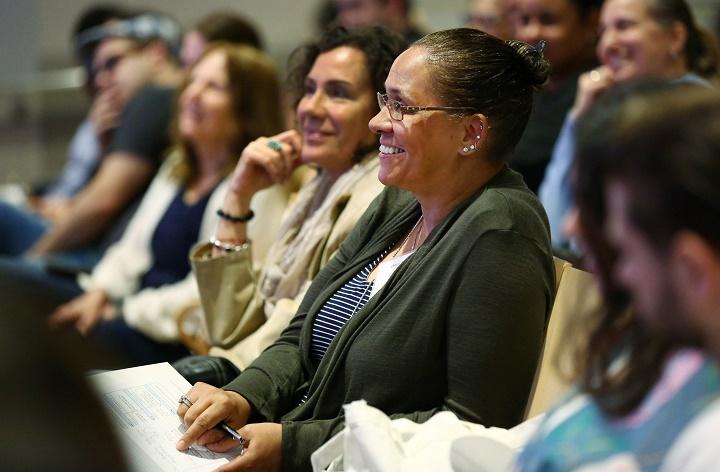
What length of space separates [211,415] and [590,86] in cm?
164

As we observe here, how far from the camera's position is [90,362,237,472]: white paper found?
5.59 ft

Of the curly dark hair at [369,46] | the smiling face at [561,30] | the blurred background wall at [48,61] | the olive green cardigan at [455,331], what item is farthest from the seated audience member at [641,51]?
the blurred background wall at [48,61]

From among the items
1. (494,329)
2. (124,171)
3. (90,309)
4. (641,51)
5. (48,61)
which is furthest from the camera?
(48,61)

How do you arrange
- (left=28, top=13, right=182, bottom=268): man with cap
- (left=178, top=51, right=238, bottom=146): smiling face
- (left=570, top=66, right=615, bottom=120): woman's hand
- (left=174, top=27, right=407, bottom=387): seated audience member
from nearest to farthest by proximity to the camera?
(left=174, top=27, right=407, bottom=387): seated audience member < (left=570, top=66, right=615, bottom=120): woman's hand < (left=178, top=51, right=238, bottom=146): smiling face < (left=28, top=13, right=182, bottom=268): man with cap

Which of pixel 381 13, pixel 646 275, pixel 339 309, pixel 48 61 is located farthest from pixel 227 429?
pixel 48 61

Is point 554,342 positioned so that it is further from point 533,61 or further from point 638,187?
point 638,187

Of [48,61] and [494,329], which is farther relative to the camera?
[48,61]

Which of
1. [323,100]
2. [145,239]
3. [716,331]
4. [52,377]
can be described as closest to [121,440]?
[52,377]

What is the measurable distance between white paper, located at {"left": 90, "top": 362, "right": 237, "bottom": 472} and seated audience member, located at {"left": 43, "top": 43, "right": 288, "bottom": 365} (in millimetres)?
979

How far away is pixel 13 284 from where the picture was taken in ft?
2.74

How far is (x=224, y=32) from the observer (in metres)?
3.80

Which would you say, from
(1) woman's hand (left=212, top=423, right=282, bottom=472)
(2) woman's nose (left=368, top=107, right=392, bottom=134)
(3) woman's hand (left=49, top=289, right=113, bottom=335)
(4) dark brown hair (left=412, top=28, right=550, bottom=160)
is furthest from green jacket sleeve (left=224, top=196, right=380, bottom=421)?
(3) woman's hand (left=49, top=289, right=113, bottom=335)

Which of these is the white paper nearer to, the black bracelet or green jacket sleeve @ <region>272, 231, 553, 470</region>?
green jacket sleeve @ <region>272, 231, 553, 470</region>

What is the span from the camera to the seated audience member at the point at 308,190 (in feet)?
7.47
